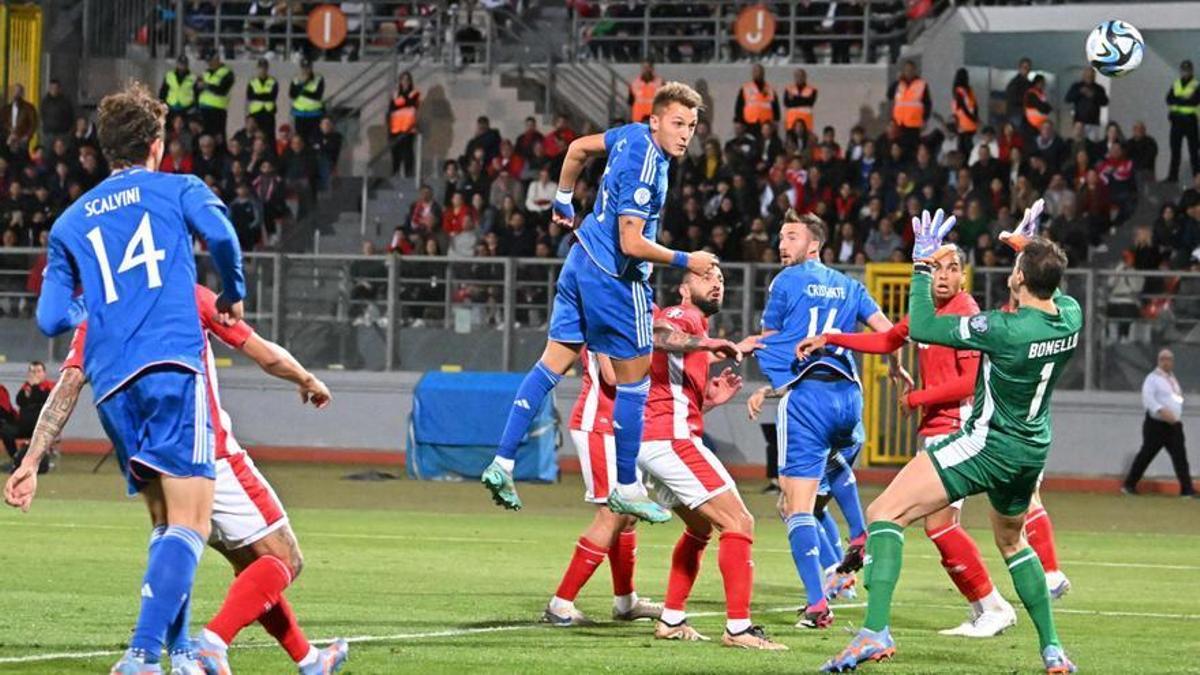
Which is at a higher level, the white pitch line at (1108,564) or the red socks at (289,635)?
the red socks at (289,635)

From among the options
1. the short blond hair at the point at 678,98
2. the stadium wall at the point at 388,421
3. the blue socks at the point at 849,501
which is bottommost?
the stadium wall at the point at 388,421

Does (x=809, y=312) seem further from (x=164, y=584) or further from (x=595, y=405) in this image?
(x=164, y=584)

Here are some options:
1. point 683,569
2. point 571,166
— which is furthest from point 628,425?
point 571,166

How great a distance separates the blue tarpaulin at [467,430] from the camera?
2806 cm

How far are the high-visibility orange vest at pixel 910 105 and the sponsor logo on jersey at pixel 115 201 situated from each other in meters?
25.7

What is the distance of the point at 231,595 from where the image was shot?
28.5ft

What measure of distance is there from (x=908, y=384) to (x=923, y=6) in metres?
24.6

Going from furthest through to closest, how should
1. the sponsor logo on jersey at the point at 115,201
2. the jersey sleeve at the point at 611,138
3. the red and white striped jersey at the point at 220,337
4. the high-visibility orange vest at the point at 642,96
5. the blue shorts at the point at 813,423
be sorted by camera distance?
the high-visibility orange vest at the point at 642,96 → the blue shorts at the point at 813,423 → the jersey sleeve at the point at 611,138 → the red and white striped jersey at the point at 220,337 → the sponsor logo on jersey at the point at 115,201

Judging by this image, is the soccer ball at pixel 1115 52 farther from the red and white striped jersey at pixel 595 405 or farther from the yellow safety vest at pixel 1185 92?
the yellow safety vest at pixel 1185 92

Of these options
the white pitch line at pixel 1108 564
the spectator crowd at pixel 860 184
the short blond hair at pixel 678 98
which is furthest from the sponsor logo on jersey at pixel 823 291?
the spectator crowd at pixel 860 184

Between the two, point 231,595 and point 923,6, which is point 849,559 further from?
point 923,6

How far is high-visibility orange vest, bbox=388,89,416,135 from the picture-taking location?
3694cm

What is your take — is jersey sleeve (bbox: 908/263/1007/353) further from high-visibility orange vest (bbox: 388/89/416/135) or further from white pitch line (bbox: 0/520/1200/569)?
high-visibility orange vest (bbox: 388/89/416/135)

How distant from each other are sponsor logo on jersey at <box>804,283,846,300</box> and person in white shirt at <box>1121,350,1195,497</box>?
15.4 m
